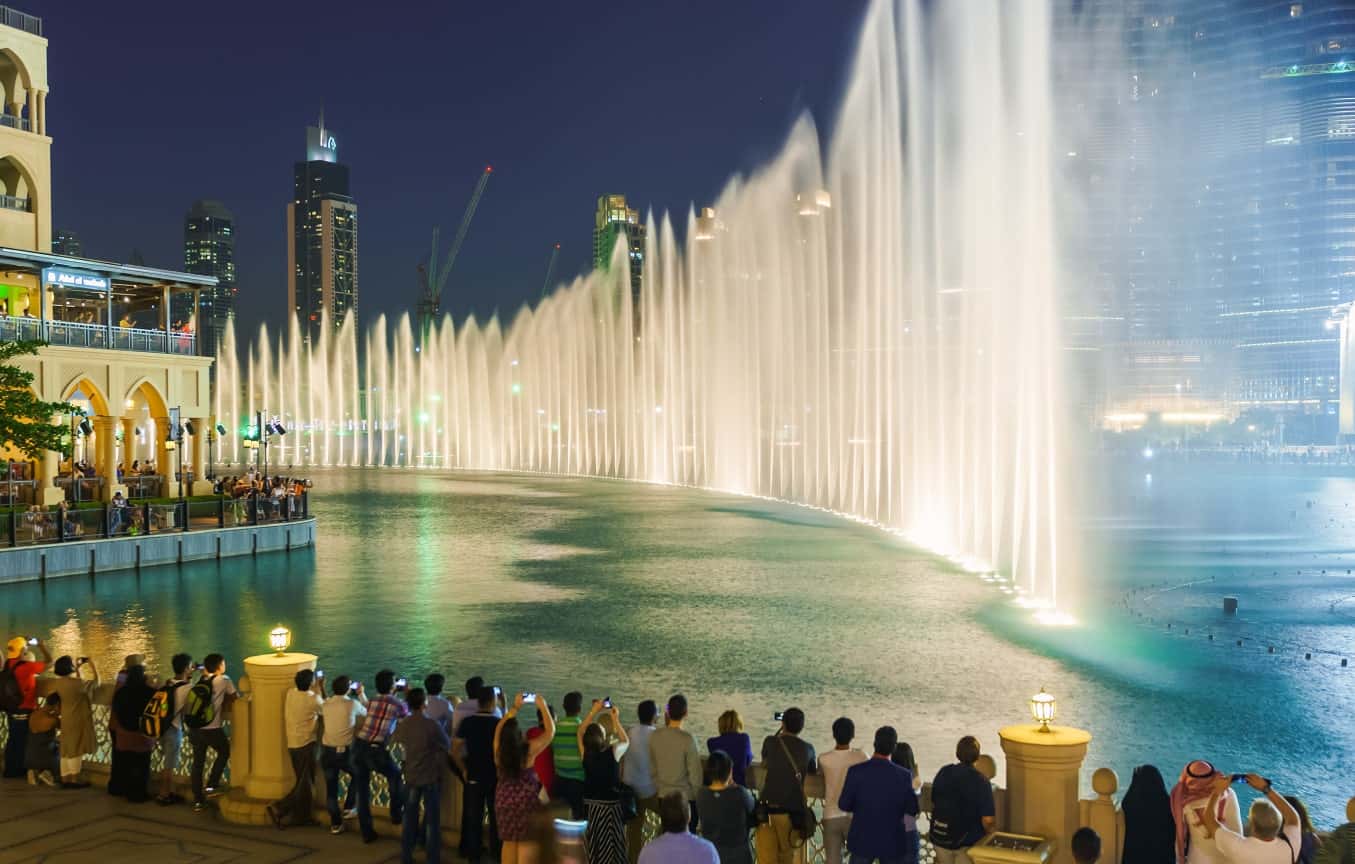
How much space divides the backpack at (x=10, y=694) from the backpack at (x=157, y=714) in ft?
5.99

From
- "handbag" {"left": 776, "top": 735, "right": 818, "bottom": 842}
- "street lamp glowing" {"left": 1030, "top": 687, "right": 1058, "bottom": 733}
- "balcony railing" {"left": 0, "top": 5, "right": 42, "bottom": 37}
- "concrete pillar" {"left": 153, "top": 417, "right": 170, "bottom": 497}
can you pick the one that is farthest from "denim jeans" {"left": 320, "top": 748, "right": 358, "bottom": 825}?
"balcony railing" {"left": 0, "top": 5, "right": 42, "bottom": 37}

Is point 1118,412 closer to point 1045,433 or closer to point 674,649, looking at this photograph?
point 1045,433

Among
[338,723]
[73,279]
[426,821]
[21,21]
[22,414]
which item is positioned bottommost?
[426,821]

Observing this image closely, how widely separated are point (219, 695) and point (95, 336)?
36.1 metres

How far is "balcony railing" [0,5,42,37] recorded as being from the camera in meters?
48.9

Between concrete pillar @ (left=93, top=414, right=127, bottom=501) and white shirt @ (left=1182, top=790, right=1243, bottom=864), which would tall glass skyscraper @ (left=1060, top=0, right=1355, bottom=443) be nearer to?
concrete pillar @ (left=93, top=414, right=127, bottom=501)

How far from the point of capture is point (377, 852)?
985 cm

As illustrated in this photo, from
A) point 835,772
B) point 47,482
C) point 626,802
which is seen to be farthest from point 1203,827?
point 47,482

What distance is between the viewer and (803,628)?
77.3ft

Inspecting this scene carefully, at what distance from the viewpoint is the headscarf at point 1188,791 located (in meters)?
7.65

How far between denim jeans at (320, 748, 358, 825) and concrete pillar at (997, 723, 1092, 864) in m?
5.46

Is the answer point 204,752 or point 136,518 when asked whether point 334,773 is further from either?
point 136,518

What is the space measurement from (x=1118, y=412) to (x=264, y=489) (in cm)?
16509

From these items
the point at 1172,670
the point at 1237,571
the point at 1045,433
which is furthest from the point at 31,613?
the point at 1237,571
